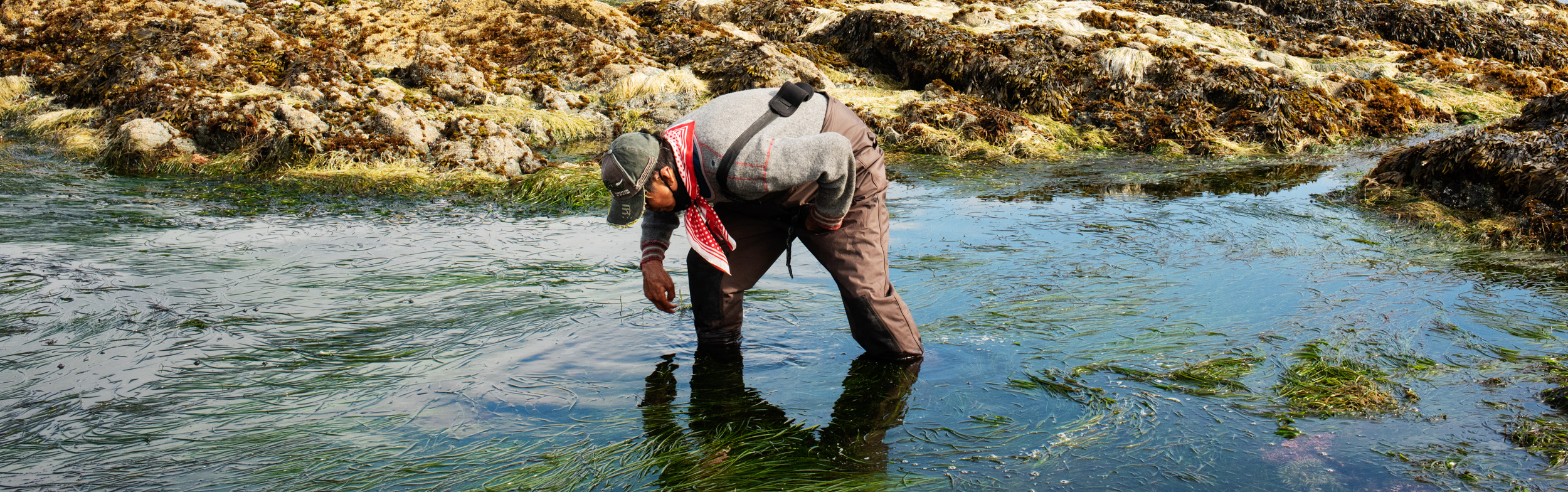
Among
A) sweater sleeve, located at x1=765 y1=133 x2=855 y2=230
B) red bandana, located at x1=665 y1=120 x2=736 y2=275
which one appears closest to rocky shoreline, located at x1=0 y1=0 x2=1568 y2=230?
red bandana, located at x1=665 y1=120 x2=736 y2=275

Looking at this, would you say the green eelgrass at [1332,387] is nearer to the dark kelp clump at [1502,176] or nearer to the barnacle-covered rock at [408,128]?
the dark kelp clump at [1502,176]

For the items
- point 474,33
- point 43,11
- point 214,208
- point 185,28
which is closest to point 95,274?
point 214,208

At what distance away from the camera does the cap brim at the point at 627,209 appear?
287 cm

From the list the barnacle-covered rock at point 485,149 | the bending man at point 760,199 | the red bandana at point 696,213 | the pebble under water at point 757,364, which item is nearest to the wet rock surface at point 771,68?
the barnacle-covered rock at point 485,149

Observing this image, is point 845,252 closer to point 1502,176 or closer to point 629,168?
point 629,168

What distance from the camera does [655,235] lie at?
3.30 meters

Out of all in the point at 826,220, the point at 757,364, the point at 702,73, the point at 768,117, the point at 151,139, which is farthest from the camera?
the point at 702,73

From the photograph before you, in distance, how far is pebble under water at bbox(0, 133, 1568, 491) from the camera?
2865mm

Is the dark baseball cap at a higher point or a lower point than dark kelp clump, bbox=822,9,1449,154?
higher

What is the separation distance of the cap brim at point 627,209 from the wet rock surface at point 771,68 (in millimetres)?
6023

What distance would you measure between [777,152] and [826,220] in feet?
1.23

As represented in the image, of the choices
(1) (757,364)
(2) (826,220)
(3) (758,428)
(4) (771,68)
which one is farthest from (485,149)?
(2) (826,220)

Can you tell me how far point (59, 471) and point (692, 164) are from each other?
2.20m

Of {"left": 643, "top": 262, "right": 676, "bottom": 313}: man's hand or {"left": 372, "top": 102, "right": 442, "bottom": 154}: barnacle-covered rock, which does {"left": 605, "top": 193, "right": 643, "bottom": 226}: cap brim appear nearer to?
{"left": 643, "top": 262, "right": 676, "bottom": 313}: man's hand
